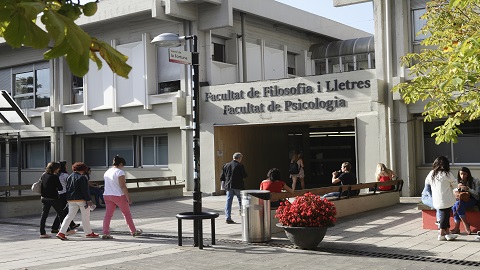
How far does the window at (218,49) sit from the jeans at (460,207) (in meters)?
14.9

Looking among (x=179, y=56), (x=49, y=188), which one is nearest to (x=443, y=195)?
(x=179, y=56)

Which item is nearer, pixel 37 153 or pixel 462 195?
pixel 462 195

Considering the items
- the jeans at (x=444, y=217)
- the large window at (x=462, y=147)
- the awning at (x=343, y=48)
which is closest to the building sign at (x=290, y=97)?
the large window at (x=462, y=147)

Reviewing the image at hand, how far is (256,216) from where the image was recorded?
11164 mm

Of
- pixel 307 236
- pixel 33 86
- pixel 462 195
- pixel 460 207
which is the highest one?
pixel 33 86

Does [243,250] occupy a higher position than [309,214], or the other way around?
[309,214]

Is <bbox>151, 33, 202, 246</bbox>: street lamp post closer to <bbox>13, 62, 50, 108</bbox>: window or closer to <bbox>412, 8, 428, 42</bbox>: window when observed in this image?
<bbox>412, 8, 428, 42</bbox>: window

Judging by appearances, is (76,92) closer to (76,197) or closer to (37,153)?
(37,153)

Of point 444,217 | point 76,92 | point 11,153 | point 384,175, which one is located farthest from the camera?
point 11,153

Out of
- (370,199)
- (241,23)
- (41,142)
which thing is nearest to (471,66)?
(370,199)

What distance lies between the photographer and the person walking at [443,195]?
10891 mm

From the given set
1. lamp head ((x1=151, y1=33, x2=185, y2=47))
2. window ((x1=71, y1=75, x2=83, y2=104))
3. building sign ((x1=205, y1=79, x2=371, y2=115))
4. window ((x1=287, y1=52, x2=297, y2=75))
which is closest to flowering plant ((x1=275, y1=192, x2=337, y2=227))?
lamp head ((x1=151, y1=33, x2=185, y2=47))

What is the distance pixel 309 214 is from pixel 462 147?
11.0m

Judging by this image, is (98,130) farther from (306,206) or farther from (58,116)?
(306,206)
